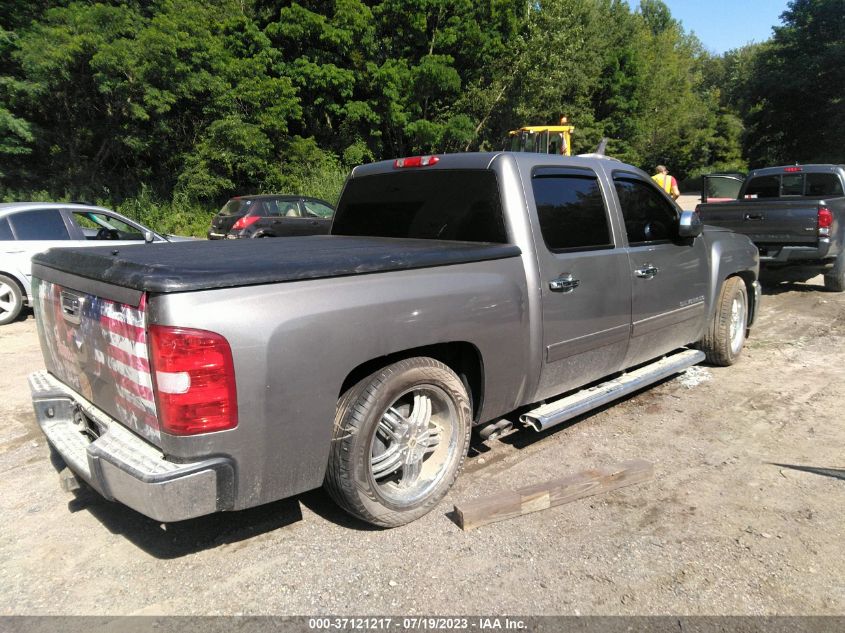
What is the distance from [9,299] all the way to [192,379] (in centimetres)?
771

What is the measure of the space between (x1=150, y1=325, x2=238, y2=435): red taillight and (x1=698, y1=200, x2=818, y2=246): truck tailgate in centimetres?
910

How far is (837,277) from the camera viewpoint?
9.53m

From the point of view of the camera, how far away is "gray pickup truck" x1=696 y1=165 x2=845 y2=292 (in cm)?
874

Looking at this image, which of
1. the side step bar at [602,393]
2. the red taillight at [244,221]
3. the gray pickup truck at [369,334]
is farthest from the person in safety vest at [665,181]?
the red taillight at [244,221]

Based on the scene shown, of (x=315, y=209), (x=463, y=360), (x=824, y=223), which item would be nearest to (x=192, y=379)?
(x=463, y=360)

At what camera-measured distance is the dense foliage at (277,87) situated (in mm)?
19641

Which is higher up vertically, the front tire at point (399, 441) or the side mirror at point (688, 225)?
the side mirror at point (688, 225)

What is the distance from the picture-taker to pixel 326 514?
3297mm

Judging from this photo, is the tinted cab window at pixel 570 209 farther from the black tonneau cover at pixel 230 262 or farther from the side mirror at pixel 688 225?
the side mirror at pixel 688 225

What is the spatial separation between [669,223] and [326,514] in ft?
11.4

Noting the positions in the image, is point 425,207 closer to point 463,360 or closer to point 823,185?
point 463,360

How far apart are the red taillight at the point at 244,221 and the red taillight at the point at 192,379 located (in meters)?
12.9

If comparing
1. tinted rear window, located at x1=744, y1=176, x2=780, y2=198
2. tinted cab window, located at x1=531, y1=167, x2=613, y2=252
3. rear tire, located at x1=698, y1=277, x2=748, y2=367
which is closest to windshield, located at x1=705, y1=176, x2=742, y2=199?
tinted rear window, located at x1=744, y1=176, x2=780, y2=198

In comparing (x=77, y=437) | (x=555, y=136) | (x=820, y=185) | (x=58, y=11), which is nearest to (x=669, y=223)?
(x=77, y=437)
